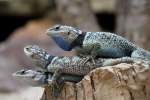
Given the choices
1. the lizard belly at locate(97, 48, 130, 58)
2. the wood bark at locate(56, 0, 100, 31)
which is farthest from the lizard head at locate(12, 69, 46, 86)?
the wood bark at locate(56, 0, 100, 31)

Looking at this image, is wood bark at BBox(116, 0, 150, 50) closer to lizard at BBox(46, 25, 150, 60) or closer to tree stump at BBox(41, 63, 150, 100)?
lizard at BBox(46, 25, 150, 60)

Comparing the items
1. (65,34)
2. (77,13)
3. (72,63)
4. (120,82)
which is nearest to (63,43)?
(65,34)

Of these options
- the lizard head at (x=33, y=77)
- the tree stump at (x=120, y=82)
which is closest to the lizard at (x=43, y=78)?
the lizard head at (x=33, y=77)

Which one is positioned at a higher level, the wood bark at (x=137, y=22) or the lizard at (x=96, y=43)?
the lizard at (x=96, y=43)

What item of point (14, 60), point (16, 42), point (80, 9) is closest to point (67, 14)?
point (80, 9)

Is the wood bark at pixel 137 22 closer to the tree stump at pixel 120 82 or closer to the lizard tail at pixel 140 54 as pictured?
the lizard tail at pixel 140 54

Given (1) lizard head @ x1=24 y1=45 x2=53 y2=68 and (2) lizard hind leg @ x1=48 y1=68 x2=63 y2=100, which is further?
(1) lizard head @ x1=24 y1=45 x2=53 y2=68

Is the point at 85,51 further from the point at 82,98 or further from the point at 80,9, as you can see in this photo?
the point at 80,9
